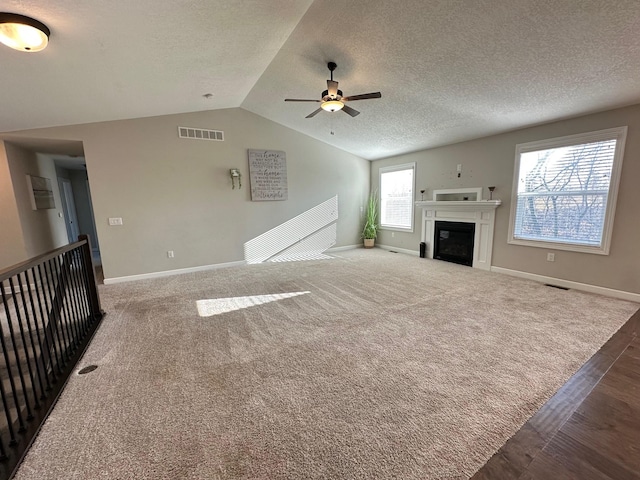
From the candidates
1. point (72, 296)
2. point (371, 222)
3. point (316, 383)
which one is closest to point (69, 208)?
point (72, 296)

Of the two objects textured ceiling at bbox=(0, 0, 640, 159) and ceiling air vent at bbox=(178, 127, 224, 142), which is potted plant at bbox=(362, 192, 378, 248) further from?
ceiling air vent at bbox=(178, 127, 224, 142)

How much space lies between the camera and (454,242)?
5453 millimetres

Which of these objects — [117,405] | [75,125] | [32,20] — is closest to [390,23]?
[32,20]

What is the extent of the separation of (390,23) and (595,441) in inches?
143

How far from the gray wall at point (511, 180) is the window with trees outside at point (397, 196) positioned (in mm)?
225

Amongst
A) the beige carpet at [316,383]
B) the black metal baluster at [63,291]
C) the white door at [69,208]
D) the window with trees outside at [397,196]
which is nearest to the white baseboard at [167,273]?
the beige carpet at [316,383]

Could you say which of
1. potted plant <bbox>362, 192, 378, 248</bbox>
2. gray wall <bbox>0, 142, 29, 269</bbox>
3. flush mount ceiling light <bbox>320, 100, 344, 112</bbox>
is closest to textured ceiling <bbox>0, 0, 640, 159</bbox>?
A: flush mount ceiling light <bbox>320, 100, 344, 112</bbox>

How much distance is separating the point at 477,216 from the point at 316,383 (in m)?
4.53

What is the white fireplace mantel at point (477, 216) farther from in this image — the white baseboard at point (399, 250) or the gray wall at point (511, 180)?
the white baseboard at point (399, 250)

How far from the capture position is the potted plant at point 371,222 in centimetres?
718

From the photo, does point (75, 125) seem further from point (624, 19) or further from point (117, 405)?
point (624, 19)

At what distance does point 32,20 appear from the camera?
6.50 ft

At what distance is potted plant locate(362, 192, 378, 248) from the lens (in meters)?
7.18

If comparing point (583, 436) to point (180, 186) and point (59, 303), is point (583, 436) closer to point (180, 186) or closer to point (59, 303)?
point (59, 303)
